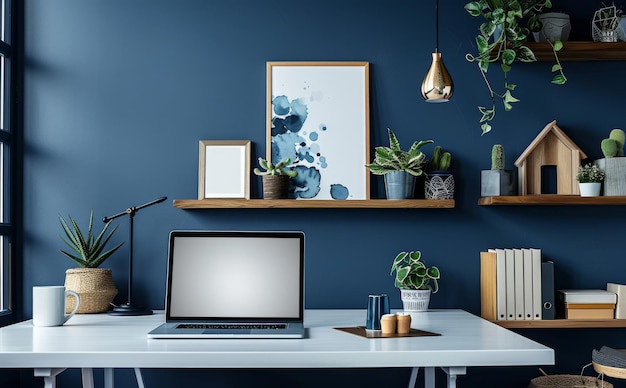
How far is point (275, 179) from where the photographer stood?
306 centimetres

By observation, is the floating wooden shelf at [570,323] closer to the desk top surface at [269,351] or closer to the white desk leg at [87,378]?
the desk top surface at [269,351]

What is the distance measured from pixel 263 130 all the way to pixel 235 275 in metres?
0.87

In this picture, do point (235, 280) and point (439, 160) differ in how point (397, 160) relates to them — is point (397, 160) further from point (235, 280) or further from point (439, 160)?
point (235, 280)

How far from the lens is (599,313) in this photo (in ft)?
10.0

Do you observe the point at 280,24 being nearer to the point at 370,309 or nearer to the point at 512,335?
the point at 370,309

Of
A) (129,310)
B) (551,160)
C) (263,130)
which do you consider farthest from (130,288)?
(551,160)

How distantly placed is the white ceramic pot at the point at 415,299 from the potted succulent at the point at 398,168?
0.41 meters

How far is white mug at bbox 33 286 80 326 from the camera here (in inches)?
102

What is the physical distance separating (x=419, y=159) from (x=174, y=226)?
1.13 meters

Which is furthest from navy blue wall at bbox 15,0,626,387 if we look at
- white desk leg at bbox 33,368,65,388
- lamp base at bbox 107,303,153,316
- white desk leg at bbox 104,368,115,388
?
white desk leg at bbox 33,368,65,388

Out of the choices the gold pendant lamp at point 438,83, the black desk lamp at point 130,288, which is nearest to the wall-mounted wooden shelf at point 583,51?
the gold pendant lamp at point 438,83

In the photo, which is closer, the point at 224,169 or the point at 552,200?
the point at 552,200

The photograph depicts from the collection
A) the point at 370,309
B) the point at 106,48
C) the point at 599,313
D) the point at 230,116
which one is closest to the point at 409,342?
the point at 370,309

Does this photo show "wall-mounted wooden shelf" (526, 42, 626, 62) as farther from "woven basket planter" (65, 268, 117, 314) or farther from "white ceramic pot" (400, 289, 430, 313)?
"woven basket planter" (65, 268, 117, 314)
